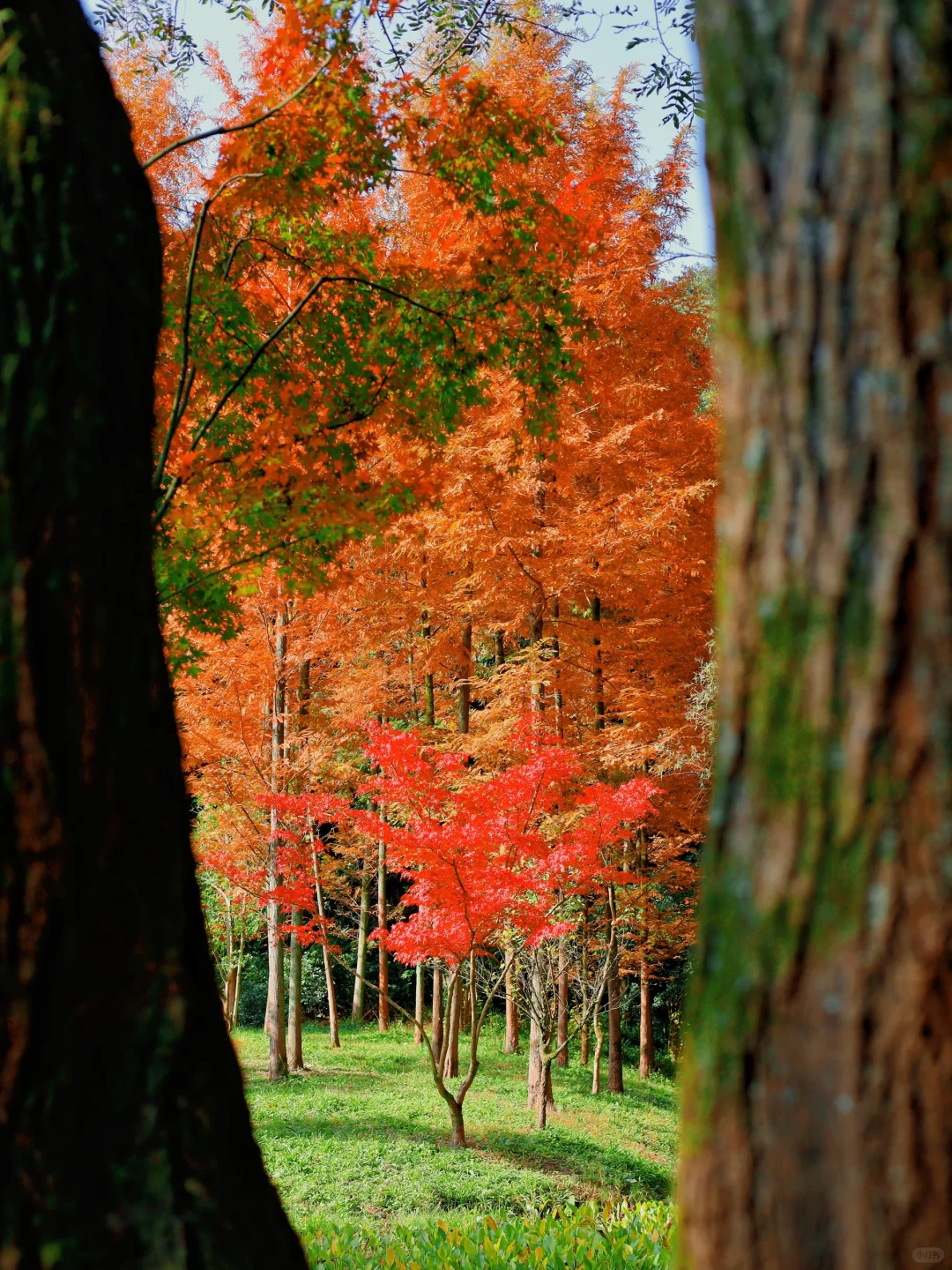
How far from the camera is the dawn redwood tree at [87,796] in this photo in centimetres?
160

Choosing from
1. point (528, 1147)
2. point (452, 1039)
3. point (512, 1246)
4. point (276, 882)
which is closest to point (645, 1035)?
point (452, 1039)

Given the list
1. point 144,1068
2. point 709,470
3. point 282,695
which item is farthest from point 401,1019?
point 144,1068

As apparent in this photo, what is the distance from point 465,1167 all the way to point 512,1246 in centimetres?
482

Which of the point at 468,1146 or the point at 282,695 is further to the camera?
the point at 282,695

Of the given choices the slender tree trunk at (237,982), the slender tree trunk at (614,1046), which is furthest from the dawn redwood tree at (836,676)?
the slender tree trunk at (237,982)

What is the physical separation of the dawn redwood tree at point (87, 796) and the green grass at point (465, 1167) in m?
3.58

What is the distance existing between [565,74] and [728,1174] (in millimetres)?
12857

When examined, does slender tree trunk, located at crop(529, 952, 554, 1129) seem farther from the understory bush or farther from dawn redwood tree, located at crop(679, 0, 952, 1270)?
dawn redwood tree, located at crop(679, 0, 952, 1270)

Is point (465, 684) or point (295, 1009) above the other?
point (465, 684)

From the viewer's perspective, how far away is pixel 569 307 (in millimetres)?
5609

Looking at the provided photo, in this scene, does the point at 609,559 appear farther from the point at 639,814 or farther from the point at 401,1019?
the point at 401,1019

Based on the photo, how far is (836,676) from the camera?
986 mm

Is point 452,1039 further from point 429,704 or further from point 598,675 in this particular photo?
point 429,704

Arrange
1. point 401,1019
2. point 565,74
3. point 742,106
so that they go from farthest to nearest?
point 401,1019 < point 565,74 < point 742,106
